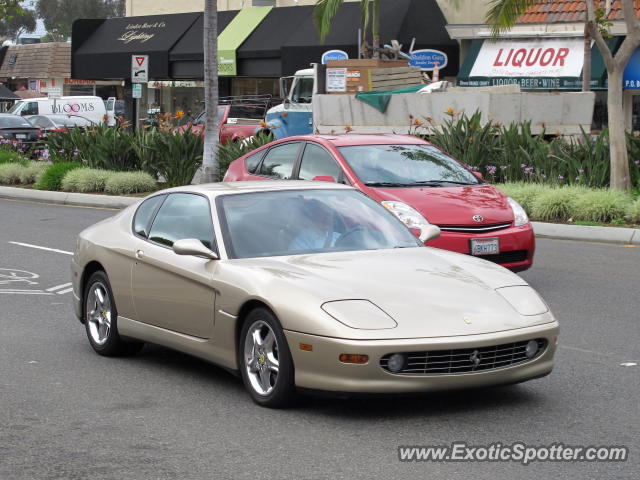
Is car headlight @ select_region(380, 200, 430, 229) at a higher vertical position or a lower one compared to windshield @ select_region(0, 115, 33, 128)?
higher

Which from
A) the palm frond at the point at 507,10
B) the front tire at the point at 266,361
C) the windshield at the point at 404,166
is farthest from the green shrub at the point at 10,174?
the front tire at the point at 266,361

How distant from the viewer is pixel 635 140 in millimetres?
19484

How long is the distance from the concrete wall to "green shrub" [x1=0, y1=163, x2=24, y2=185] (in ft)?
40.0

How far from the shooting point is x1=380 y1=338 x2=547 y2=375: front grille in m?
6.35

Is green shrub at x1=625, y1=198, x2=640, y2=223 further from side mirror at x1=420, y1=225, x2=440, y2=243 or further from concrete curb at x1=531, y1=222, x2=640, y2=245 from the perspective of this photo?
side mirror at x1=420, y1=225, x2=440, y2=243

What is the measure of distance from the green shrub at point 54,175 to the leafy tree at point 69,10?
269ft

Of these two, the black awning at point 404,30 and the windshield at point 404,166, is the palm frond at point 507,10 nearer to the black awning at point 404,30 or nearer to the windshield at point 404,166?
the windshield at point 404,166

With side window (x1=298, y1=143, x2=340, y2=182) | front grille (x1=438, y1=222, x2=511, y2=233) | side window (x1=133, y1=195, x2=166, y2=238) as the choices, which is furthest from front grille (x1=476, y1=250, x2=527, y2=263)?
side window (x1=133, y1=195, x2=166, y2=238)

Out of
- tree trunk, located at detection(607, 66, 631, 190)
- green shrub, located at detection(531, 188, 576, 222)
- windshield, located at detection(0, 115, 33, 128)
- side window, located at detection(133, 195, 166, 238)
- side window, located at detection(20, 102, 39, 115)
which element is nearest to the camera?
side window, located at detection(133, 195, 166, 238)

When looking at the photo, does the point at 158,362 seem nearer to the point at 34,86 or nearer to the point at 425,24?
the point at 425,24

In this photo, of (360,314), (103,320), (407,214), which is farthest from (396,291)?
(407,214)

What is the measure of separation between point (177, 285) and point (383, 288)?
5.25 ft

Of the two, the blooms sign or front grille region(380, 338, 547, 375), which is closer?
front grille region(380, 338, 547, 375)

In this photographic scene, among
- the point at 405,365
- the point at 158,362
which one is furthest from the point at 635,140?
the point at 405,365
